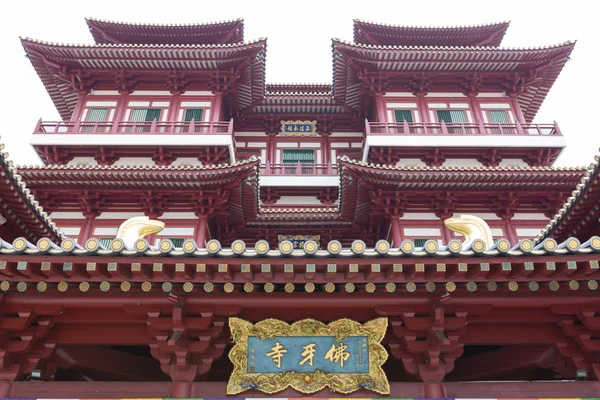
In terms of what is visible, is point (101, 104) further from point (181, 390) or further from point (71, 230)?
point (181, 390)

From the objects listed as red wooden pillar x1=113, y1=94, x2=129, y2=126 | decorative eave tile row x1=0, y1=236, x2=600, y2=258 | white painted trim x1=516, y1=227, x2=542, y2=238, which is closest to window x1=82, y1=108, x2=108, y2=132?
red wooden pillar x1=113, y1=94, x2=129, y2=126

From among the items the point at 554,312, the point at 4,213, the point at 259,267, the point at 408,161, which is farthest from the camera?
the point at 408,161

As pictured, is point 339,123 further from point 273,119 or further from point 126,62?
point 126,62

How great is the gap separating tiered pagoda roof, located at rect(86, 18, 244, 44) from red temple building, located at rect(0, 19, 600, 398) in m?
0.09

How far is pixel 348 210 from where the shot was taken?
1559 cm

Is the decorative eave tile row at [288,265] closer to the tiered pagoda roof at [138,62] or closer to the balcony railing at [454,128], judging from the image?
the balcony railing at [454,128]

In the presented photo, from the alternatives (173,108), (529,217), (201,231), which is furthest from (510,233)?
(173,108)

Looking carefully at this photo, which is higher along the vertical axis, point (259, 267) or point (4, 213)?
point (4, 213)

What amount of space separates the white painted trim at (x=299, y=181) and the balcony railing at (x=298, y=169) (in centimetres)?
49

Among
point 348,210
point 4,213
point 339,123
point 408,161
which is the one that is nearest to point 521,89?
point 408,161

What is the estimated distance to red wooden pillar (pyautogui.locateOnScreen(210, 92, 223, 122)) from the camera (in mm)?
18484

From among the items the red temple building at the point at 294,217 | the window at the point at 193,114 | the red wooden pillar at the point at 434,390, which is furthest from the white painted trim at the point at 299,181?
the red wooden pillar at the point at 434,390

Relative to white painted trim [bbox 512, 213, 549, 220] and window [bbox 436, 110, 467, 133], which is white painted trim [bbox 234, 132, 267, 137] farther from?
white painted trim [bbox 512, 213, 549, 220]

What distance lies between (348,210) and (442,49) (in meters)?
7.59
